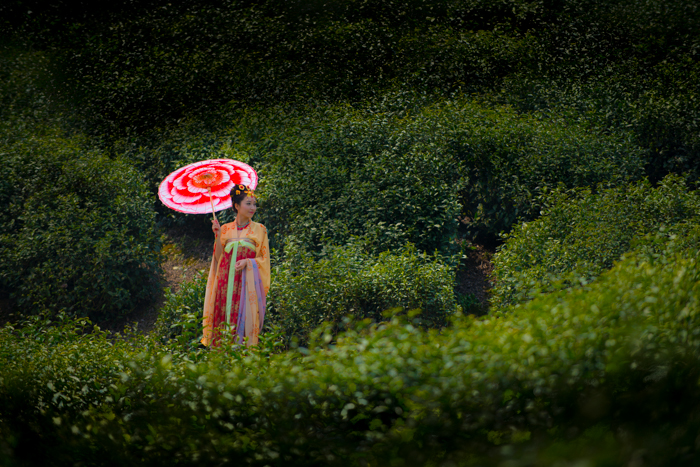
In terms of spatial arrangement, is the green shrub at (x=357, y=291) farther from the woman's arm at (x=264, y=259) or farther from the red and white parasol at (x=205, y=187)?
the red and white parasol at (x=205, y=187)

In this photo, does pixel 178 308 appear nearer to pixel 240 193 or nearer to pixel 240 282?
pixel 240 282

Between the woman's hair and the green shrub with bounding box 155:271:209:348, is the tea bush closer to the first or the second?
the green shrub with bounding box 155:271:209:348

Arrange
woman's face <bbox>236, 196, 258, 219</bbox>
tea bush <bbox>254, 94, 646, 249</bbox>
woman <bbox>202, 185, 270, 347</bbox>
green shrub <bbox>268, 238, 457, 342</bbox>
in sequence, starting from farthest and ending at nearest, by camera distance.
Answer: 1. tea bush <bbox>254, 94, 646, 249</bbox>
2. green shrub <bbox>268, 238, 457, 342</bbox>
3. woman <bbox>202, 185, 270, 347</bbox>
4. woman's face <bbox>236, 196, 258, 219</bbox>

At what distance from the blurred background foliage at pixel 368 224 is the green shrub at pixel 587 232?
0.03 m

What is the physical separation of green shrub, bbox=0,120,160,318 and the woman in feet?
8.23

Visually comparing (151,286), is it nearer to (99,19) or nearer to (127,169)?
(127,169)

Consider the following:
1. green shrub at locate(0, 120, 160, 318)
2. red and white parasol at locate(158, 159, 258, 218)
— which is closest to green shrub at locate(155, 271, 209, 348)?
green shrub at locate(0, 120, 160, 318)

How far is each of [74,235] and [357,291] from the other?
4388mm

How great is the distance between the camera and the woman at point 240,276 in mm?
6719

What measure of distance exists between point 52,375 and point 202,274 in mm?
3087

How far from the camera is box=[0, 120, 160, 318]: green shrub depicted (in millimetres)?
8516

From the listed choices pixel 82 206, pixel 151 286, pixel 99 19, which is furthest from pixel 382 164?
pixel 99 19

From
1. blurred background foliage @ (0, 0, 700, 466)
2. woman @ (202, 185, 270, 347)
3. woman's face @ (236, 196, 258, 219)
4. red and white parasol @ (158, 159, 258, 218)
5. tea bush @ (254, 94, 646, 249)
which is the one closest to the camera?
blurred background foliage @ (0, 0, 700, 466)

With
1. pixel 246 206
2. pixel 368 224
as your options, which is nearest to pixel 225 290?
pixel 246 206
